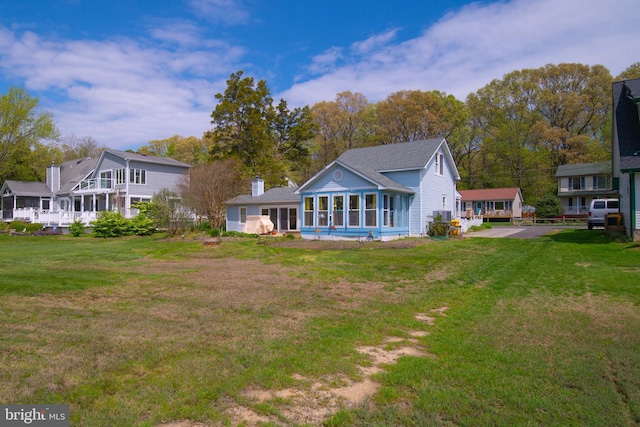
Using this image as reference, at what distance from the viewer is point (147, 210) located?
2967 centimetres

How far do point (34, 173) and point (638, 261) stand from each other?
50595mm

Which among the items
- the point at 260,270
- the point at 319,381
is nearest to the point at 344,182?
the point at 260,270

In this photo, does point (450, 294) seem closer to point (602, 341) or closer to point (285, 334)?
point (602, 341)

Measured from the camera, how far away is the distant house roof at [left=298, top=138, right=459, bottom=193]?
21859mm

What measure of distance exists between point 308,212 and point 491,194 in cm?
3573

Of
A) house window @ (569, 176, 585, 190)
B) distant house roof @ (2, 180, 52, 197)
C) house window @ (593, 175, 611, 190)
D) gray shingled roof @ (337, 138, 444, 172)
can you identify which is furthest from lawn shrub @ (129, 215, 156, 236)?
house window @ (593, 175, 611, 190)

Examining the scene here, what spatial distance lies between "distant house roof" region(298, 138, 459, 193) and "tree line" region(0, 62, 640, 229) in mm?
10369

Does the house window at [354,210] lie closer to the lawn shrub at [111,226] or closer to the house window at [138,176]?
the lawn shrub at [111,226]

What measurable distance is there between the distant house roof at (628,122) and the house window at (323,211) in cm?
1361

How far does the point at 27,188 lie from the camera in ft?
127

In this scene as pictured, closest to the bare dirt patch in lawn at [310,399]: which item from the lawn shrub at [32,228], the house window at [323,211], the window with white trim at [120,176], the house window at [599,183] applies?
the house window at [323,211]

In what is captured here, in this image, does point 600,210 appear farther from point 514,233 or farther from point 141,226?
point 141,226

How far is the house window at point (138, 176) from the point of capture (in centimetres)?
3428

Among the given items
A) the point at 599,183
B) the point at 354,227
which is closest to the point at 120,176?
the point at 354,227
